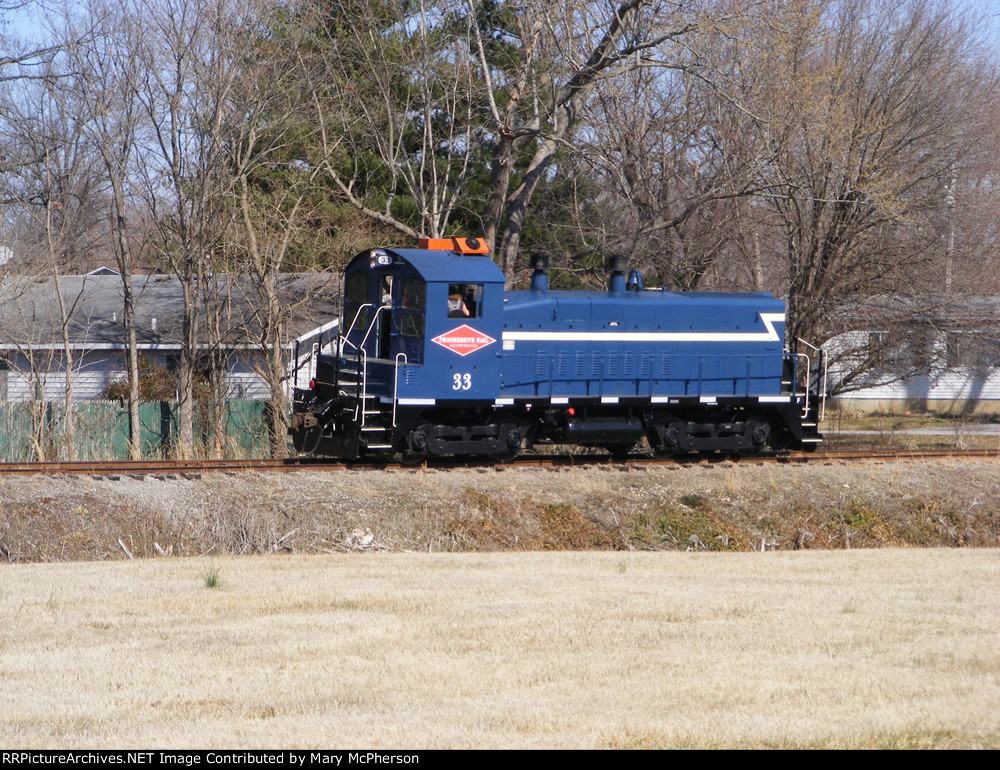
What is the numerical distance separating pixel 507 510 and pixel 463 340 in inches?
120

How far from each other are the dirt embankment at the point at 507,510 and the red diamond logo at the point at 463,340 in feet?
6.77

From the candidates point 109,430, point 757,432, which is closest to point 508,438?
point 757,432

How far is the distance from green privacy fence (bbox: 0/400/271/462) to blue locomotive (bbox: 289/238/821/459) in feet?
20.6

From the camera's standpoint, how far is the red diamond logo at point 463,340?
646 inches

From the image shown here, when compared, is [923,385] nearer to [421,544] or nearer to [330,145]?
[330,145]

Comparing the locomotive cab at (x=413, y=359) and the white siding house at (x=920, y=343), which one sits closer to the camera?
the locomotive cab at (x=413, y=359)

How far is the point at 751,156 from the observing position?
23.2 metres

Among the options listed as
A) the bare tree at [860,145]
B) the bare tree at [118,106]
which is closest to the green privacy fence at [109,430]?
the bare tree at [118,106]

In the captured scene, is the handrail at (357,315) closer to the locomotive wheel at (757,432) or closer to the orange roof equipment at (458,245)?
the orange roof equipment at (458,245)

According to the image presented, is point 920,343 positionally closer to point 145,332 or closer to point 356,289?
point 356,289

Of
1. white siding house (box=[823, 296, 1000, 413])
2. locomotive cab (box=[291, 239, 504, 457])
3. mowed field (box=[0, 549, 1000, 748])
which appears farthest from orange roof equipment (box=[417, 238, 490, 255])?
white siding house (box=[823, 296, 1000, 413])

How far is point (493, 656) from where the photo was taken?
26.0 ft

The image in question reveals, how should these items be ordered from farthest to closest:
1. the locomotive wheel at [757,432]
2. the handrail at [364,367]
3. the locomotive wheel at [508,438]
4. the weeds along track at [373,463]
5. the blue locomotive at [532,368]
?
the locomotive wheel at [757,432], the locomotive wheel at [508,438], the blue locomotive at [532,368], the handrail at [364,367], the weeds along track at [373,463]

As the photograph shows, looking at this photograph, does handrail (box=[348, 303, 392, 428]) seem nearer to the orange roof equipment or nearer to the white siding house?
the orange roof equipment
